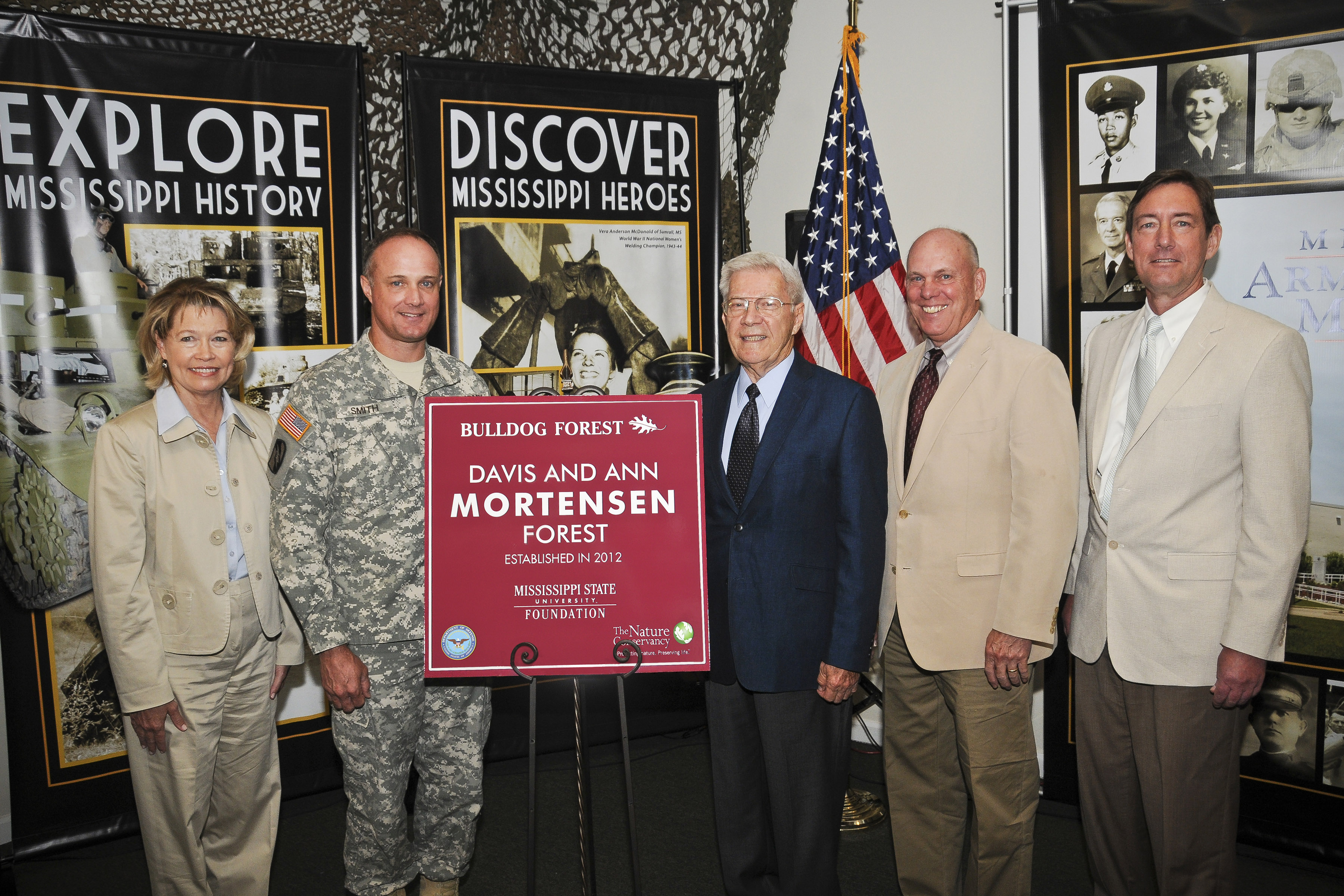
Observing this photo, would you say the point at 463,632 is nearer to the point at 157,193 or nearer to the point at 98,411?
the point at 98,411

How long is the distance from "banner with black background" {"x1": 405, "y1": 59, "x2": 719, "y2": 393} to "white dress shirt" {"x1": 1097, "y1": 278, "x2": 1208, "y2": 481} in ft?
6.26

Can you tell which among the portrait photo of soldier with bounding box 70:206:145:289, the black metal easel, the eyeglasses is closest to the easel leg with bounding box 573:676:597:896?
the black metal easel

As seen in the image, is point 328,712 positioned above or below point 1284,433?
below

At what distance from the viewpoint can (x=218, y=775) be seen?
241cm

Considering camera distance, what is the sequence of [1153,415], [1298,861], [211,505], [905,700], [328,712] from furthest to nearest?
[328,712], [1298,861], [905,700], [211,505], [1153,415]

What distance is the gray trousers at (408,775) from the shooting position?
2.45 meters

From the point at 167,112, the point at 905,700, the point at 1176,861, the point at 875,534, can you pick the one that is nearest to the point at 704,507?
the point at 875,534

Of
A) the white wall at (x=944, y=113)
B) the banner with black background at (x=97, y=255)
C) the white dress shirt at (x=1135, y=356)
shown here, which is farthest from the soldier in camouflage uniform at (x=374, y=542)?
the white wall at (x=944, y=113)

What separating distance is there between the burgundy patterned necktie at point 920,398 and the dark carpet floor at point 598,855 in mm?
1464

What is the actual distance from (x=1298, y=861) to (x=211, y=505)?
12.2 feet

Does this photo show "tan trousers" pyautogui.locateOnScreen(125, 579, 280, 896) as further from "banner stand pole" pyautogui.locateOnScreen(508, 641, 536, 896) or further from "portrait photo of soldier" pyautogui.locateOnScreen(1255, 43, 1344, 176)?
"portrait photo of soldier" pyautogui.locateOnScreen(1255, 43, 1344, 176)

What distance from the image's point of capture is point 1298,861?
3.01m

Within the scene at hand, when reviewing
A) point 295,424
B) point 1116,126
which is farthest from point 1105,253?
point 295,424

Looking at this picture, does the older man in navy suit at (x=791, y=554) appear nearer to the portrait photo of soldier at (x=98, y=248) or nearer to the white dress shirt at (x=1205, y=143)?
the white dress shirt at (x=1205, y=143)
